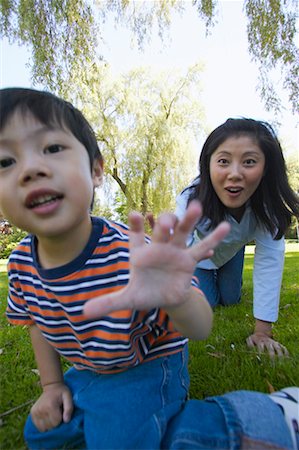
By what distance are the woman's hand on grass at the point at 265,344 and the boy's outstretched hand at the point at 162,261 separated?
1263mm

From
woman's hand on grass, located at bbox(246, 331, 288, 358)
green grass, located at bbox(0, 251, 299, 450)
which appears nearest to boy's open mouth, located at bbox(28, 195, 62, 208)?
green grass, located at bbox(0, 251, 299, 450)

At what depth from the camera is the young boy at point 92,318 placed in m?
1.13

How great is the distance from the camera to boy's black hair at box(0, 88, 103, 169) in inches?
49.2

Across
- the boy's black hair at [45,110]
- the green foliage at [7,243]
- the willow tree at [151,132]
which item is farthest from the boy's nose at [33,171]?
the green foliage at [7,243]

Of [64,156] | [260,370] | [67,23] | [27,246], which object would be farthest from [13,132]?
[67,23]

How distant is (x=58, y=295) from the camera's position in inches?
51.8

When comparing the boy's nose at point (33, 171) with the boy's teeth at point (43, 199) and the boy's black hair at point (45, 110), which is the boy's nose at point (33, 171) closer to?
the boy's teeth at point (43, 199)

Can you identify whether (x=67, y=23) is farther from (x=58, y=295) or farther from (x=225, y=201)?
(x=58, y=295)

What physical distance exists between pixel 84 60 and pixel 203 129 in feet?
29.9

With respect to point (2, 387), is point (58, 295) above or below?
above

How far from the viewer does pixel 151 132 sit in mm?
13328

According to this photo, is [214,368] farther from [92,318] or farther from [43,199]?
[43,199]

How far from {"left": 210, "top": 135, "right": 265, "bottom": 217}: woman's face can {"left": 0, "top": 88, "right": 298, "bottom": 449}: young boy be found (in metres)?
1.08

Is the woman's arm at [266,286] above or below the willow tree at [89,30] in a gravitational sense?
below
